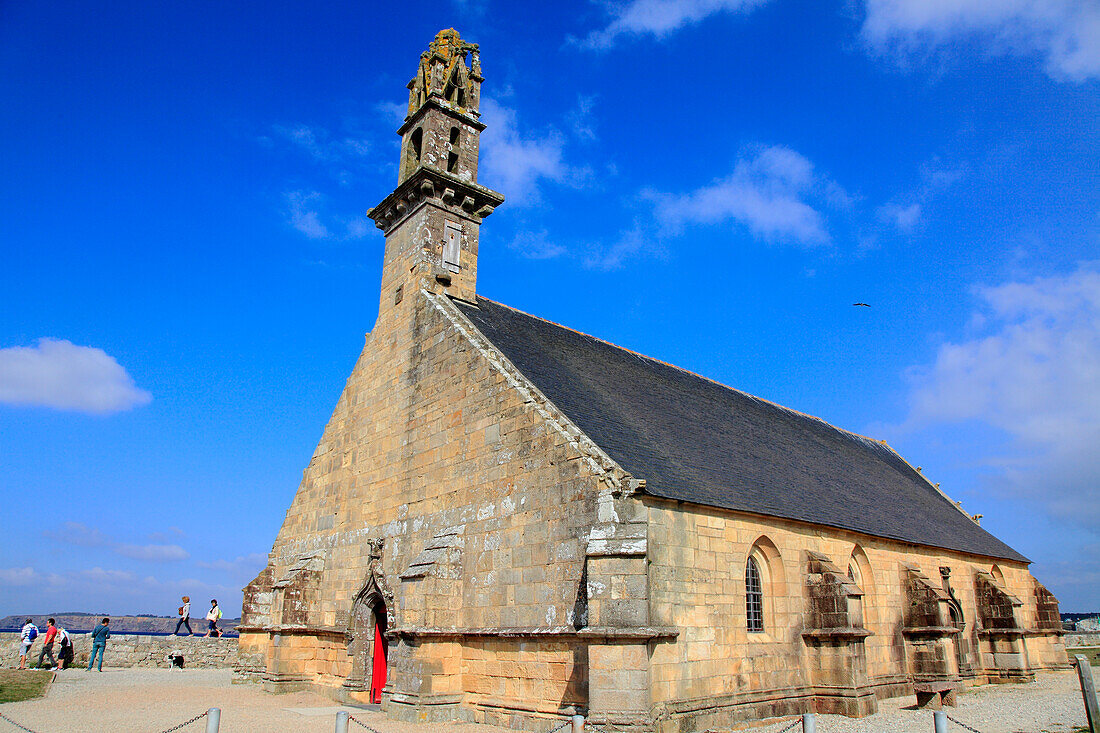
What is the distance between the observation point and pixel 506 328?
16.8 metres

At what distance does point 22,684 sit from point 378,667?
26.9ft

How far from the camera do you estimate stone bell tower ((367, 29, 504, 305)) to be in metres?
18.3

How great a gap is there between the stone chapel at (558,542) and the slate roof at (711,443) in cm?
10

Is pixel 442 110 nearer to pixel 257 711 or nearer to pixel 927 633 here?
pixel 257 711

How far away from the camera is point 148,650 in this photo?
68.7ft

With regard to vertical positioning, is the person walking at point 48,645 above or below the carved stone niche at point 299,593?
below

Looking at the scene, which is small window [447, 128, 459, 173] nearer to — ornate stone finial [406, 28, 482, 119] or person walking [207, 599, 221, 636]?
ornate stone finial [406, 28, 482, 119]

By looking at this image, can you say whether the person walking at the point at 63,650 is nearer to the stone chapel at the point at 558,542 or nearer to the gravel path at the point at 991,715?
the stone chapel at the point at 558,542

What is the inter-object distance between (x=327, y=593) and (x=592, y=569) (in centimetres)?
945

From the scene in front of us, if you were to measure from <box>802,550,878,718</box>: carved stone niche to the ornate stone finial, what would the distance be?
15044 millimetres

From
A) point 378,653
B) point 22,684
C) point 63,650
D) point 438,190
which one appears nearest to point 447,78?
point 438,190

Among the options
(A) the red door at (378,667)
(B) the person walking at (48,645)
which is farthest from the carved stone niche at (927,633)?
(B) the person walking at (48,645)

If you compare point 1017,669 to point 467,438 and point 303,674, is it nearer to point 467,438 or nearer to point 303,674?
point 467,438

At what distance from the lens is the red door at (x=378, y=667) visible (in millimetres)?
15062
